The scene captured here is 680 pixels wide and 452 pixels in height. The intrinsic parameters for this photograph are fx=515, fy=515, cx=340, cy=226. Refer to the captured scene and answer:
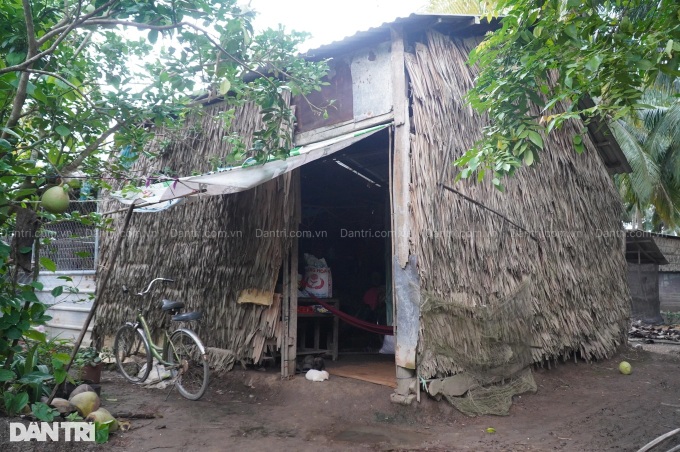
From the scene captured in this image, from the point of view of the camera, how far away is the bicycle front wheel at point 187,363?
4.23 meters

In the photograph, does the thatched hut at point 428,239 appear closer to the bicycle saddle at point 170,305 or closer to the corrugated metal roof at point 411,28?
the corrugated metal roof at point 411,28

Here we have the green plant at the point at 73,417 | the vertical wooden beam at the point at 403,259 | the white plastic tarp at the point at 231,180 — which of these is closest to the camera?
the green plant at the point at 73,417

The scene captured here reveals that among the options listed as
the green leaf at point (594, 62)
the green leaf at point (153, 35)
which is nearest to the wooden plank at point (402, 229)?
the green leaf at point (594, 62)

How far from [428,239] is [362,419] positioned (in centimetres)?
152

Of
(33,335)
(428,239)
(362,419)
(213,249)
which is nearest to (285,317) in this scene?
(213,249)

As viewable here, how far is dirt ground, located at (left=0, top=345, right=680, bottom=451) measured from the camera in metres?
3.45

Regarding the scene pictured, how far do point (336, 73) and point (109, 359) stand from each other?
156 inches

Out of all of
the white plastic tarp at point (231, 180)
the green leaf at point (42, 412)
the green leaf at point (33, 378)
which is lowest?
the green leaf at point (42, 412)

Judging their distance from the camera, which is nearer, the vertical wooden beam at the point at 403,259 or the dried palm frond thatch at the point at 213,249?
the vertical wooden beam at the point at 403,259

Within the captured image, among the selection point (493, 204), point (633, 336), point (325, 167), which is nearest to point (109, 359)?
point (325, 167)

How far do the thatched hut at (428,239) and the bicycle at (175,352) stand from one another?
0.47m

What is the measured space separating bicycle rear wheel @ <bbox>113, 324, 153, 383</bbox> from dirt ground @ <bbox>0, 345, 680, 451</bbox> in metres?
0.14

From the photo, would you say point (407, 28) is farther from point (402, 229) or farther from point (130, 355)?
point (130, 355)

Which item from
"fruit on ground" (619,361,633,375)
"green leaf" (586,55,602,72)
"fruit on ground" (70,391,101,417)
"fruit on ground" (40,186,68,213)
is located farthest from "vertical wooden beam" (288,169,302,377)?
"fruit on ground" (619,361,633,375)
